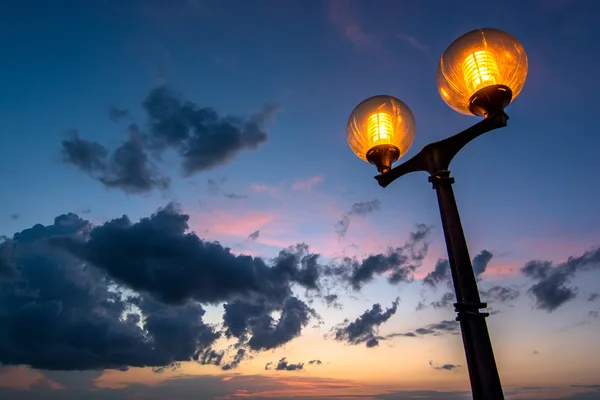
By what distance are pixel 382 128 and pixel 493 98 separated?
123 centimetres

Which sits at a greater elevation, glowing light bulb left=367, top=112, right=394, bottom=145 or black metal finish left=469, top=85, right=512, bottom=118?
glowing light bulb left=367, top=112, right=394, bottom=145

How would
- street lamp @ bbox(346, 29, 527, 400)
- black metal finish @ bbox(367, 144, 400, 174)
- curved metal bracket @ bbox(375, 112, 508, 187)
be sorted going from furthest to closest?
black metal finish @ bbox(367, 144, 400, 174) → curved metal bracket @ bbox(375, 112, 508, 187) → street lamp @ bbox(346, 29, 527, 400)

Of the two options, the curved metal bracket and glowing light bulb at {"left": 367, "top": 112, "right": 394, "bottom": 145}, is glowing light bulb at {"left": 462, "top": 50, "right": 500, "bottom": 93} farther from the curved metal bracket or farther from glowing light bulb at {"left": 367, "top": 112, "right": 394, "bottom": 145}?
glowing light bulb at {"left": 367, "top": 112, "right": 394, "bottom": 145}

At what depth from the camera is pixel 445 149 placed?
12.6ft

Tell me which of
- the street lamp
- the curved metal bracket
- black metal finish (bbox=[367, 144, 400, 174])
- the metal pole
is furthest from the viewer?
black metal finish (bbox=[367, 144, 400, 174])

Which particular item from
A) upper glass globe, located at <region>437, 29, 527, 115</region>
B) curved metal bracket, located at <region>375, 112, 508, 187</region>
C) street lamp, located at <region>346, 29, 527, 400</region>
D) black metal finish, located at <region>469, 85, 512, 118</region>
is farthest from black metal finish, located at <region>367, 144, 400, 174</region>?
black metal finish, located at <region>469, 85, 512, 118</region>

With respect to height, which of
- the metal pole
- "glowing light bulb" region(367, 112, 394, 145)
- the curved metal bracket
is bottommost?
the metal pole

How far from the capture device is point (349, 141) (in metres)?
4.73

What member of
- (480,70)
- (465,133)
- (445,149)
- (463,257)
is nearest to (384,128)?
(445,149)

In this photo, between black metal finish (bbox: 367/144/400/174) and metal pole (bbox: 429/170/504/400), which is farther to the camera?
black metal finish (bbox: 367/144/400/174)

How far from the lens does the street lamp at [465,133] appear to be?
2.98 meters

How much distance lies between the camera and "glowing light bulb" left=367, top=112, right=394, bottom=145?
439 cm

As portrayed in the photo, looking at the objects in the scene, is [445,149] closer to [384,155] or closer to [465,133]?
[465,133]

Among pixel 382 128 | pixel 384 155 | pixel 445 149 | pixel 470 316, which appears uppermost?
pixel 382 128
